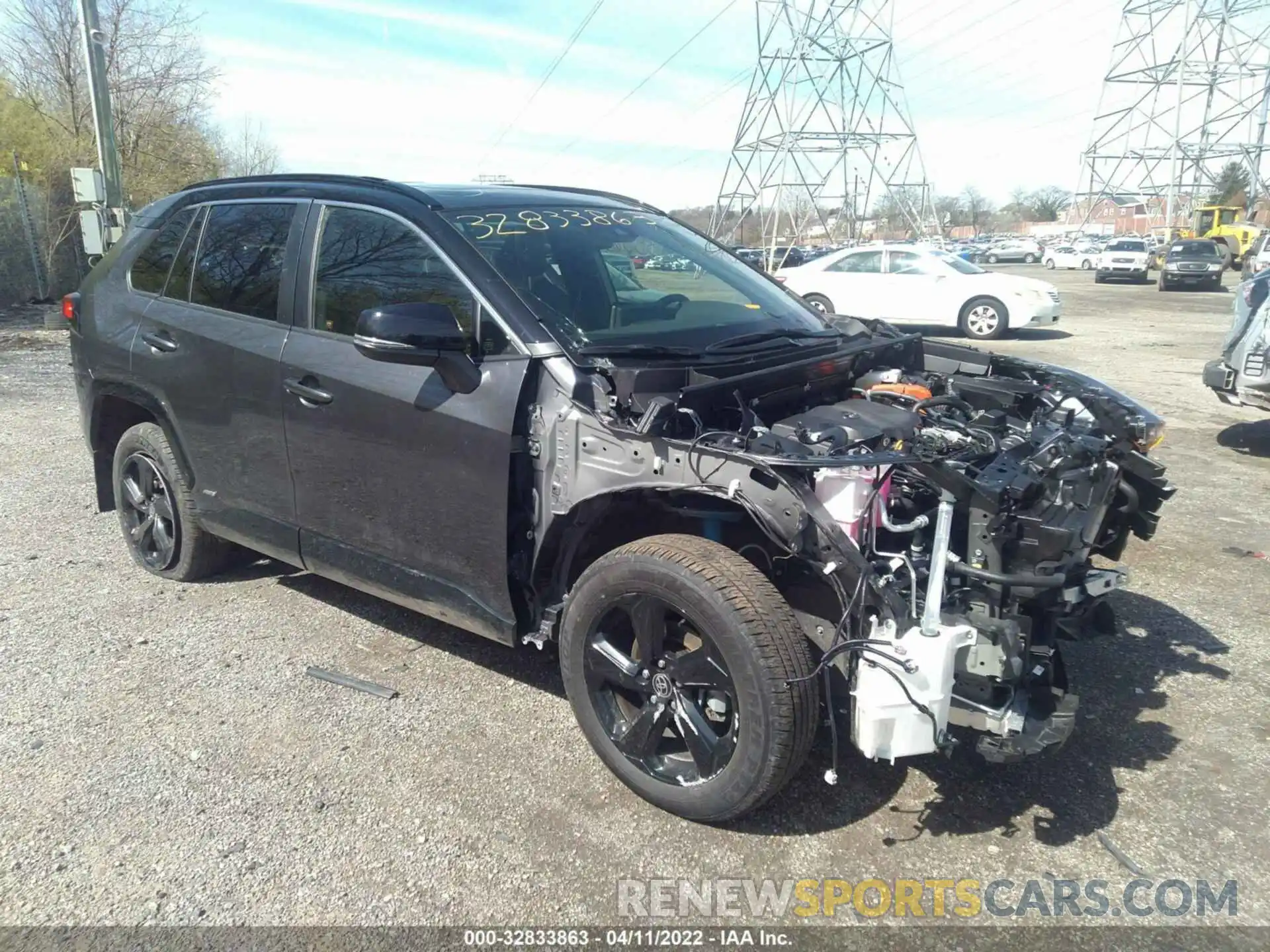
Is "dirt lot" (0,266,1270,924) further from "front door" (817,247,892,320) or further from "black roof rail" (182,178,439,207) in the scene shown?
"front door" (817,247,892,320)

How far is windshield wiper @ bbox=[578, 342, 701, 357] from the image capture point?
3150 mm

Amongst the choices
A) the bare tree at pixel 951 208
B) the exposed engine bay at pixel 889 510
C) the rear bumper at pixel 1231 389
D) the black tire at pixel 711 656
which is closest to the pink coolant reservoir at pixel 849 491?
the exposed engine bay at pixel 889 510

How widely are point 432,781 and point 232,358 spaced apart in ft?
6.61

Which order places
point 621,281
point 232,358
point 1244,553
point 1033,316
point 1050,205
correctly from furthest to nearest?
point 1050,205, point 1033,316, point 1244,553, point 232,358, point 621,281

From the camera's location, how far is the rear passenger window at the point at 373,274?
10.9 ft

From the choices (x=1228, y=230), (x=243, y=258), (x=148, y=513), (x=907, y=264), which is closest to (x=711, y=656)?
(x=243, y=258)

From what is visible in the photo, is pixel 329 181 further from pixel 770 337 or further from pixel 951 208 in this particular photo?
pixel 951 208

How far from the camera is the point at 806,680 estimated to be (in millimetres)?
2559

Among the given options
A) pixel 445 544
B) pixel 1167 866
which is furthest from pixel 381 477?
pixel 1167 866

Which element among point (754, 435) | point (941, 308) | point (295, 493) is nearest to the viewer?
point (754, 435)

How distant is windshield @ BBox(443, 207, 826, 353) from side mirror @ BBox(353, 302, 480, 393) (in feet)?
1.03

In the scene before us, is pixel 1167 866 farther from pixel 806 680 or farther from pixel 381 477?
pixel 381 477

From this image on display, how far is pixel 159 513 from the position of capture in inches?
184

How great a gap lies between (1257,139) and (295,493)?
59277mm
